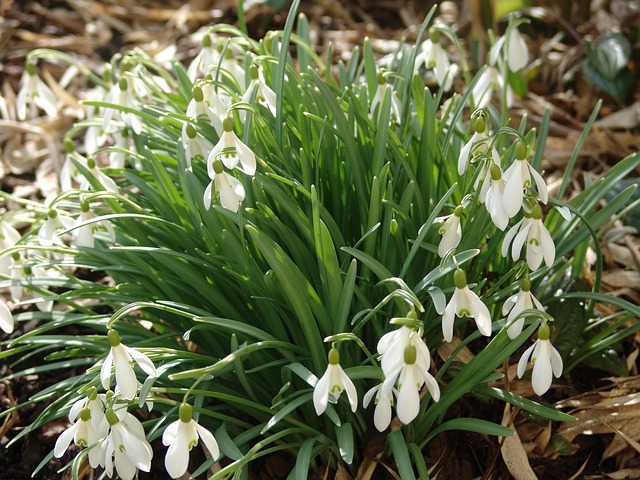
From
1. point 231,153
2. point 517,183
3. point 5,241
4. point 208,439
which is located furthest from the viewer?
point 5,241

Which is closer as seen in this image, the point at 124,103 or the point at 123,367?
the point at 123,367

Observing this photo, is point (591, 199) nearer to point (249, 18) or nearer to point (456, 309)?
point (456, 309)

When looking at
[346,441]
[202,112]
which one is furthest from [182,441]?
[202,112]

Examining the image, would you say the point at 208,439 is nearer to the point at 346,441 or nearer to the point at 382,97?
the point at 346,441

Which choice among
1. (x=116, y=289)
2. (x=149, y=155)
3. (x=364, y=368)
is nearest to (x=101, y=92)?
(x=149, y=155)

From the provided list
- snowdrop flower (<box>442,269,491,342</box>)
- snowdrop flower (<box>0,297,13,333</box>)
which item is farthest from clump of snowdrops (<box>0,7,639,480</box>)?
snowdrop flower (<box>0,297,13,333</box>)

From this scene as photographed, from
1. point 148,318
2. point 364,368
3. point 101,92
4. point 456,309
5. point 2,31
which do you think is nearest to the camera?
point 456,309
